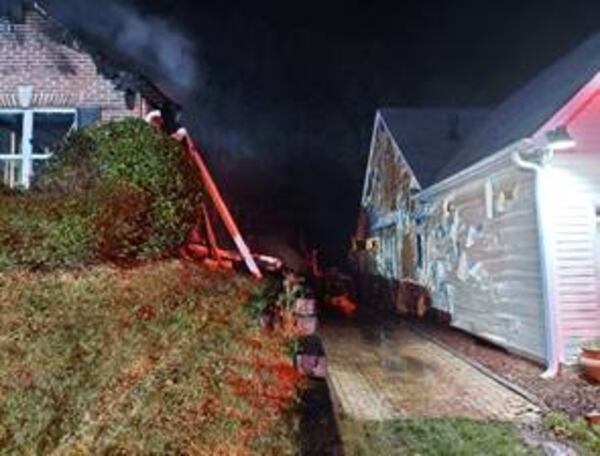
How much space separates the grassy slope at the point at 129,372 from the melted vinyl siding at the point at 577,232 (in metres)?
4.31

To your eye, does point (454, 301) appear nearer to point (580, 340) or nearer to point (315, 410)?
→ point (580, 340)

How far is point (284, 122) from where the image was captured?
41406mm

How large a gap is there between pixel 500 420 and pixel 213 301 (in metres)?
4.39

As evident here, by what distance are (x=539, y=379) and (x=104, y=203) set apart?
6.71 m

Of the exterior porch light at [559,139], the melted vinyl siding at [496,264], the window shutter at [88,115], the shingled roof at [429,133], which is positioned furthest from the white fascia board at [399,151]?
the window shutter at [88,115]

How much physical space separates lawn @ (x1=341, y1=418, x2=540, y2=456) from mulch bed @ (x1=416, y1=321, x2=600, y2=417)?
1368mm

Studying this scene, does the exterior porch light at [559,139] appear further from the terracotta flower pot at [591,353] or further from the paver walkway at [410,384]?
the paver walkway at [410,384]

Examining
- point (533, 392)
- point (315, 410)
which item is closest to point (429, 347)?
point (533, 392)

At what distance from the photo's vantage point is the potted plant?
27.3 ft

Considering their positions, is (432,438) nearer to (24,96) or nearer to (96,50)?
(96,50)

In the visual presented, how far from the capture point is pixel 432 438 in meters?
6.20

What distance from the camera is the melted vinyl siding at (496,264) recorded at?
9.69 meters

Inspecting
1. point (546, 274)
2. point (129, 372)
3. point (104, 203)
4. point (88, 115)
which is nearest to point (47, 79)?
point (88, 115)

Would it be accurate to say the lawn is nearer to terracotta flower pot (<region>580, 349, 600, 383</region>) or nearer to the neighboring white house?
terracotta flower pot (<region>580, 349, 600, 383</region>)
